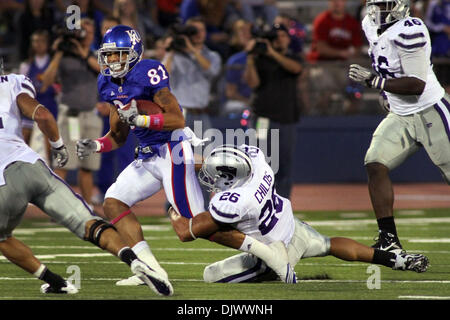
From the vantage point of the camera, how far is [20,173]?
19.3 feet

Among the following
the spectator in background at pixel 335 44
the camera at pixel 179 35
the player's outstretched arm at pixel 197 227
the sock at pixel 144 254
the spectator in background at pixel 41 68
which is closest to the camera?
the player's outstretched arm at pixel 197 227

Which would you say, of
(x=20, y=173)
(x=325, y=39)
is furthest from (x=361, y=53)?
(x=20, y=173)

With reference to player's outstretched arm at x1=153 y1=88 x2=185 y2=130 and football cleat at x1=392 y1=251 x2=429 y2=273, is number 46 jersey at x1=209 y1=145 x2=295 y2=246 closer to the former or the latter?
player's outstretched arm at x1=153 y1=88 x2=185 y2=130

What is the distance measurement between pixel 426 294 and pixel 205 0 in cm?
888

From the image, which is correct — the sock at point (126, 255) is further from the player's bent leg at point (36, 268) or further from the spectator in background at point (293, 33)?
the spectator in background at point (293, 33)

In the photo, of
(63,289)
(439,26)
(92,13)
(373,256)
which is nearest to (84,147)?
(63,289)

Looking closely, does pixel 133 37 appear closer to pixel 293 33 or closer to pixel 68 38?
pixel 68 38

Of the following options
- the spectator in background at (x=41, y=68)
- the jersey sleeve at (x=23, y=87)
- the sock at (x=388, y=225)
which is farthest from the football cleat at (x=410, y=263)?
the spectator in background at (x=41, y=68)

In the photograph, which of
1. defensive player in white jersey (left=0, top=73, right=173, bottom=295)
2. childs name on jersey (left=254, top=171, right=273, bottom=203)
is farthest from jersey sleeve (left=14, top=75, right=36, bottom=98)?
childs name on jersey (left=254, top=171, right=273, bottom=203)

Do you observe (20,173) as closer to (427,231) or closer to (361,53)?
(427,231)

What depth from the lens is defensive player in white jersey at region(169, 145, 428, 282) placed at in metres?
6.16

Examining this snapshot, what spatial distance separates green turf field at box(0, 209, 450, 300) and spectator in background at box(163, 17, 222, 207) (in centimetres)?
122

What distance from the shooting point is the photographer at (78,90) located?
36.1 feet

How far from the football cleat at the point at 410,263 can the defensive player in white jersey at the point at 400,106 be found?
55cm
